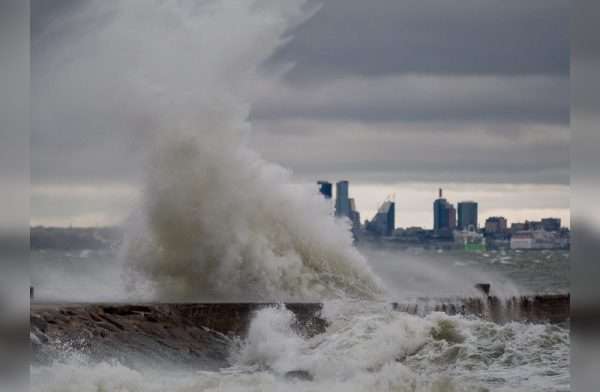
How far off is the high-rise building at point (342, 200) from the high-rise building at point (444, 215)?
432 millimetres

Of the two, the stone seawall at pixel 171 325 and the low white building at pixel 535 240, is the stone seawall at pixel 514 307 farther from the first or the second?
the low white building at pixel 535 240

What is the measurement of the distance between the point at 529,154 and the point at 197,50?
5.62 feet

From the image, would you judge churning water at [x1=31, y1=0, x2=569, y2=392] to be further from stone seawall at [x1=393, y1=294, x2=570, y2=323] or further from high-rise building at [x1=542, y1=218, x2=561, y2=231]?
high-rise building at [x1=542, y1=218, x2=561, y2=231]

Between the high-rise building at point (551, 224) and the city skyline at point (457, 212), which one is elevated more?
the city skyline at point (457, 212)

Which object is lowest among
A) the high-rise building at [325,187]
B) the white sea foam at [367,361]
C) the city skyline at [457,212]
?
the white sea foam at [367,361]

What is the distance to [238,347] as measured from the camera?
18.0ft

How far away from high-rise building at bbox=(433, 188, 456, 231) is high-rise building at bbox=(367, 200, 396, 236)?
214 millimetres

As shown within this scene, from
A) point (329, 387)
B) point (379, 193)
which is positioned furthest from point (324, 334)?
point (379, 193)

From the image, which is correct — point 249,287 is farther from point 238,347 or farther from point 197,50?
point 197,50

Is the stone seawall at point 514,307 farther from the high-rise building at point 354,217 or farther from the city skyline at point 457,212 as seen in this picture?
the high-rise building at point 354,217

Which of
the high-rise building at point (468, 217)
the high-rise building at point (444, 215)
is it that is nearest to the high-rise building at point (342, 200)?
the high-rise building at point (444, 215)

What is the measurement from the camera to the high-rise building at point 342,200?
5465mm

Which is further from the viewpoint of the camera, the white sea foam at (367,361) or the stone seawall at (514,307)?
the stone seawall at (514,307)

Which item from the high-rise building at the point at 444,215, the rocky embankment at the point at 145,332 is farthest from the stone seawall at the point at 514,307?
the rocky embankment at the point at 145,332
